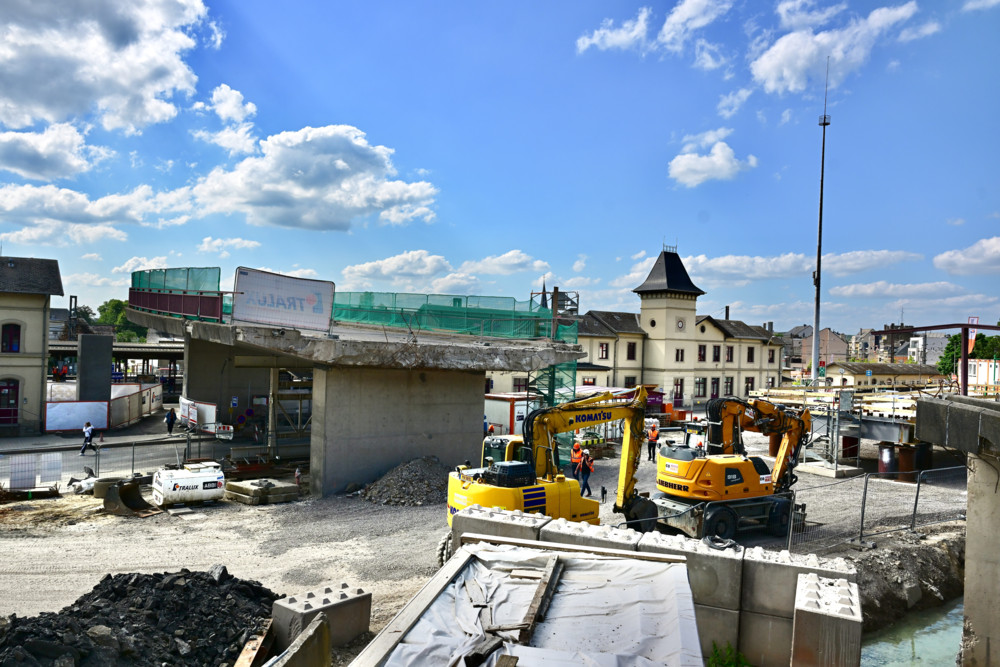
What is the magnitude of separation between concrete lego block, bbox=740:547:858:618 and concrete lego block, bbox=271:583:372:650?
4629 mm

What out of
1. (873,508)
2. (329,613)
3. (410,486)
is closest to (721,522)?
(873,508)

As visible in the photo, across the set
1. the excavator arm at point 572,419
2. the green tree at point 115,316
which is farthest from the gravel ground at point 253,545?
the green tree at point 115,316

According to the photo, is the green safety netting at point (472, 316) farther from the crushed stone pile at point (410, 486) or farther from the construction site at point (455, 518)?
the crushed stone pile at point (410, 486)

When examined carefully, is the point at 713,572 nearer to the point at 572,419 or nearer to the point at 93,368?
the point at 572,419

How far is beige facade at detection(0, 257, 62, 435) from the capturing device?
102ft

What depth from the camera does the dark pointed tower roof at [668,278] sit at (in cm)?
5500

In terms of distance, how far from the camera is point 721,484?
1456 cm

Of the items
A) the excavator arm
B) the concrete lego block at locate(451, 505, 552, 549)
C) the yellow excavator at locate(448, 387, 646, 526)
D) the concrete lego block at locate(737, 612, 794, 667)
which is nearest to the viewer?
the concrete lego block at locate(737, 612, 794, 667)

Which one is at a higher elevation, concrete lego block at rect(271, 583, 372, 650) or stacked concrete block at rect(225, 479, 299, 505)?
concrete lego block at rect(271, 583, 372, 650)

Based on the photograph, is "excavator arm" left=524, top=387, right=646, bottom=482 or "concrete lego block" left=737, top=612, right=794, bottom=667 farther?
"excavator arm" left=524, top=387, right=646, bottom=482

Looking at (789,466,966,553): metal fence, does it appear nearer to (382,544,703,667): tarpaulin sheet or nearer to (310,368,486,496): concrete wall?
(382,544,703,667): tarpaulin sheet

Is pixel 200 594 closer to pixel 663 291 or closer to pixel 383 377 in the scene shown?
pixel 383 377

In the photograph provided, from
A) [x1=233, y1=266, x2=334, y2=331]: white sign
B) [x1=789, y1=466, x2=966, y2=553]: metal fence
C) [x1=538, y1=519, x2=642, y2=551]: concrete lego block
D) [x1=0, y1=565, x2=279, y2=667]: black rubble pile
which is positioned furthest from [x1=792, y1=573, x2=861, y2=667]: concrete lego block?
[x1=233, y1=266, x2=334, y2=331]: white sign

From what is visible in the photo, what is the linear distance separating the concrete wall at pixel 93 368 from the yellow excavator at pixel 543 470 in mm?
27315
